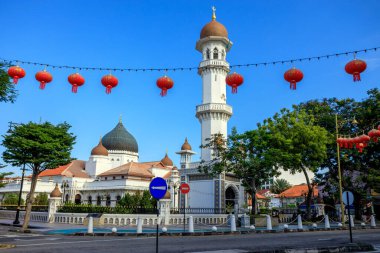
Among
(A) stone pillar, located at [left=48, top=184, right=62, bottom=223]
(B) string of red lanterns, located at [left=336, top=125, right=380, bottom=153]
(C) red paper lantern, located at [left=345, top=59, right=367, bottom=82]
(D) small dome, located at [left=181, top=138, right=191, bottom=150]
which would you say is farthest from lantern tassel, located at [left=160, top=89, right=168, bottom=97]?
(D) small dome, located at [left=181, top=138, right=191, bottom=150]

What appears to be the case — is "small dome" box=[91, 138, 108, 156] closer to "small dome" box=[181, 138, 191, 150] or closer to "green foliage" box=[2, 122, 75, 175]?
"small dome" box=[181, 138, 191, 150]

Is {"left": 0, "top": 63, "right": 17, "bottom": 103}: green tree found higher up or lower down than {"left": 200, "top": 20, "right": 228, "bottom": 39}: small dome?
lower down

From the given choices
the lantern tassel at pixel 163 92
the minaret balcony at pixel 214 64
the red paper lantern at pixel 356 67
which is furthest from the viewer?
the minaret balcony at pixel 214 64

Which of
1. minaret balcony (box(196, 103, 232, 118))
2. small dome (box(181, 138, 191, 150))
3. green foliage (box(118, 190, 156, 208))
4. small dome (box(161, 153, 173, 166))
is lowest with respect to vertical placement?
green foliage (box(118, 190, 156, 208))

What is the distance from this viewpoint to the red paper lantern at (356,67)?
12984mm

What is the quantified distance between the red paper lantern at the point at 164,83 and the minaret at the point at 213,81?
973 inches

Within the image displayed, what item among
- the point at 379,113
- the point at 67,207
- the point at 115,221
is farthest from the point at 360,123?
the point at 67,207

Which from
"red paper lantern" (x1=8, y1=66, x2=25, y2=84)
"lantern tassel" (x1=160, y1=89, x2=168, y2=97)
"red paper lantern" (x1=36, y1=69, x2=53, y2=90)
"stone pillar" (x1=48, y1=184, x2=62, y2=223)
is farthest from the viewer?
"stone pillar" (x1=48, y1=184, x2=62, y2=223)

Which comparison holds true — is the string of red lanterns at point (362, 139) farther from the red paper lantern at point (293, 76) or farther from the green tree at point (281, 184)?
the green tree at point (281, 184)

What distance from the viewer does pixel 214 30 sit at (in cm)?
4284

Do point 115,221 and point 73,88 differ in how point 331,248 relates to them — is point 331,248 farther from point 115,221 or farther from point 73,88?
point 115,221

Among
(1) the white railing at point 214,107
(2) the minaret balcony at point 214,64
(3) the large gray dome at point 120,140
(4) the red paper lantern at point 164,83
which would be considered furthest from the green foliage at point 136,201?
(3) the large gray dome at point 120,140

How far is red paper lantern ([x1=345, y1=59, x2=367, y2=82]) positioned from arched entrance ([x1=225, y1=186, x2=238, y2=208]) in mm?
28749

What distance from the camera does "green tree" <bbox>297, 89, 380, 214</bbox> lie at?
3422 centimetres
